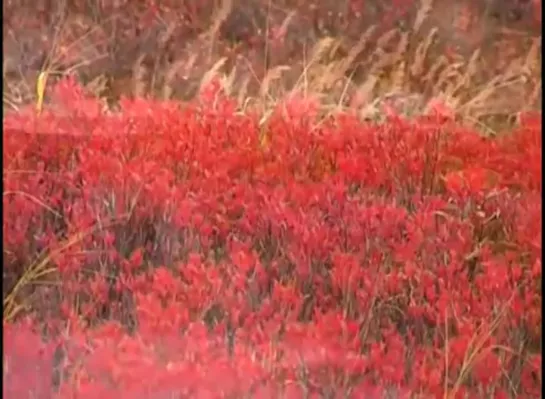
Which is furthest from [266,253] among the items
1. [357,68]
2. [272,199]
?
[357,68]

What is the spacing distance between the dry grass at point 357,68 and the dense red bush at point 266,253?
3 cm

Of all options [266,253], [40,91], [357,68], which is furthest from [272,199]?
[40,91]

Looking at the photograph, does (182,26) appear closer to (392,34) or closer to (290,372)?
(392,34)

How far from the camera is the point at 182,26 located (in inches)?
55.4

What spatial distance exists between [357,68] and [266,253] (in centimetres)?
33

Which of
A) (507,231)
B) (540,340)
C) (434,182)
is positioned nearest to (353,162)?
(434,182)

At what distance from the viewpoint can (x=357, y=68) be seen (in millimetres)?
1410

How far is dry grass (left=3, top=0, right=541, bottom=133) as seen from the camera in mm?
1400

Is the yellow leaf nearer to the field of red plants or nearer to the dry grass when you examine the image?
the field of red plants

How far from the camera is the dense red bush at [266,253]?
4.42 ft

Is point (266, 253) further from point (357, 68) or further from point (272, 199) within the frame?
point (357, 68)

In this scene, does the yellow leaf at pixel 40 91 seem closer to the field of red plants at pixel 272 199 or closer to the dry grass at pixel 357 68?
the field of red plants at pixel 272 199

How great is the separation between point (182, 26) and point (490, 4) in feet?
1.65

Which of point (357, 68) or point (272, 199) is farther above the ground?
point (357, 68)
